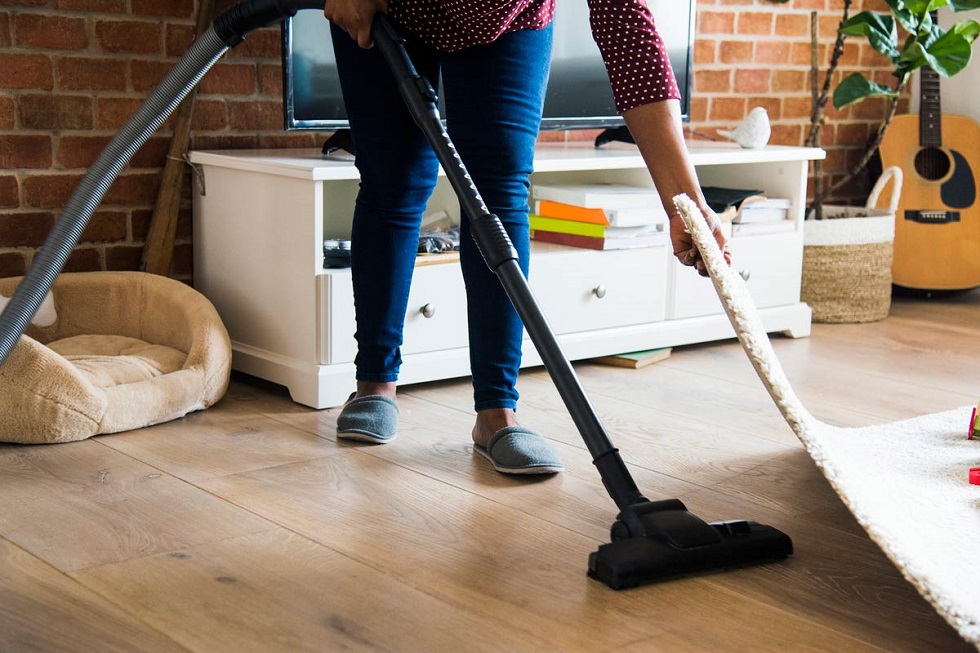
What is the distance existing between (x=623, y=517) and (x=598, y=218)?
130 cm

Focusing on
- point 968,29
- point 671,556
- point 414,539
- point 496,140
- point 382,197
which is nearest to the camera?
point 671,556

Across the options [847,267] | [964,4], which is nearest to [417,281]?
[847,267]

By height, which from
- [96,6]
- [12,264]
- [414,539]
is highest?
[96,6]

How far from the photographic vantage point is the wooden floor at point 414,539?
118cm

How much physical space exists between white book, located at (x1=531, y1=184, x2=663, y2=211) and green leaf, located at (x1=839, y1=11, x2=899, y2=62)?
80cm

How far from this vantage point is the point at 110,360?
2037 millimetres

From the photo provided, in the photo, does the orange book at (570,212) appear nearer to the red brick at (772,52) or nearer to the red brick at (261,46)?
the red brick at (261,46)

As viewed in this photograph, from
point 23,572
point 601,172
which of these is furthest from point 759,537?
point 601,172

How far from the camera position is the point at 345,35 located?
1.74 metres

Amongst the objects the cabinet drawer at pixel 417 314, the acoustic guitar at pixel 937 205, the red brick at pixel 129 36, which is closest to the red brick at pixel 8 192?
the red brick at pixel 129 36

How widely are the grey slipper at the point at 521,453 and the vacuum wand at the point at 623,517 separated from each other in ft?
1.16

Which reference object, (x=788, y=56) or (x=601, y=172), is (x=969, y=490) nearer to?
(x=601, y=172)

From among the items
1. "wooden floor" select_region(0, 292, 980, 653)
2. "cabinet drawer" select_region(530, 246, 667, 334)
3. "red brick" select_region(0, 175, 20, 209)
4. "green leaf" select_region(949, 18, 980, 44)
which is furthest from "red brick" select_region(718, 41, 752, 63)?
"red brick" select_region(0, 175, 20, 209)

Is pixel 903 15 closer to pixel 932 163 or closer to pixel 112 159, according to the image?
pixel 932 163
